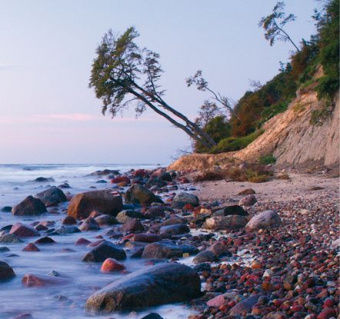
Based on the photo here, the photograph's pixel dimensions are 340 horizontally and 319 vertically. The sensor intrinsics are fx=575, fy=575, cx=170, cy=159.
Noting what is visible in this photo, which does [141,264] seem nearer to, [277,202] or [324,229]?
[324,229]

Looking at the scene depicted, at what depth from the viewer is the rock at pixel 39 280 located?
5629 millimetres

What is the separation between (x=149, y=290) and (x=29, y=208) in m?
8.30

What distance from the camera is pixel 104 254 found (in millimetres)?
6875

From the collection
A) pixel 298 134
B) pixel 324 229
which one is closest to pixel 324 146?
pixel 298 134

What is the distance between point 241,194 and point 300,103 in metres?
10.9

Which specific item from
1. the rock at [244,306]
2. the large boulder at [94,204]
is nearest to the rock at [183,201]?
the large boulder at [94,204]

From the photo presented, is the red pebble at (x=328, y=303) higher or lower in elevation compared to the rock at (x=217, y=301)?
higher

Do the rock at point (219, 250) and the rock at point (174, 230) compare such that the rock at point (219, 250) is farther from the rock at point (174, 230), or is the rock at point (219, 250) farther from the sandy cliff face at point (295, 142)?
the sandy cliff face at point (295, 142)

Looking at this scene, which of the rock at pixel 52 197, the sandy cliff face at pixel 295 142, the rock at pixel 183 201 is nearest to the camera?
the rock at pixel 183 201

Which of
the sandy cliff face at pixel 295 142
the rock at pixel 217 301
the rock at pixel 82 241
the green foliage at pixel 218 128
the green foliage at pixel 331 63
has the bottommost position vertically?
the rock at pixel 217 301

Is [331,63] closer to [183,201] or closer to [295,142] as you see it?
[295,142]

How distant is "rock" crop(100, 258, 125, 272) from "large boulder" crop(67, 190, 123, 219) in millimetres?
5301

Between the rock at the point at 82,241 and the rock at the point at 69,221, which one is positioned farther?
the rock at the point at 69,221

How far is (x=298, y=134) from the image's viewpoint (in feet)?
67.6
